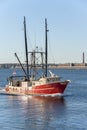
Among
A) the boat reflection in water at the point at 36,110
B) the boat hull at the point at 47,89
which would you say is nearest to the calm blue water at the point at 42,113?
the boat reflection in water at the point at 36,110

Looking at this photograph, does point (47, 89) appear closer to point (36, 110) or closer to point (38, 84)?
point (38, 84)

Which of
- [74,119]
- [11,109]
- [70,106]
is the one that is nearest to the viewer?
[74,119]

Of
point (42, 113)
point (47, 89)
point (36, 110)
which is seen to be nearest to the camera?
point (42, 113)

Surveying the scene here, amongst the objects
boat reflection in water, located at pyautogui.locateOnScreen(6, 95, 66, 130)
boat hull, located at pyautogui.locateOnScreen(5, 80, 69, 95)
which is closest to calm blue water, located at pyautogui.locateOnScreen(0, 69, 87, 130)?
boat reflection in water, located at pyautogui.locateOnScreen(6, 95, 66, 130)

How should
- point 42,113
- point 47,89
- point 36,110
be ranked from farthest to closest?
point 47,89 < point 36,110 < point 42,113

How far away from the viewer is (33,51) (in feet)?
382

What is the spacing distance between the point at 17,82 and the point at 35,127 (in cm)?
5059

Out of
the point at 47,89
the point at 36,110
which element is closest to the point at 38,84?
the point at 47,89

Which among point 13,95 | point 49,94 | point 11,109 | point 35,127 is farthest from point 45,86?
point 35,127

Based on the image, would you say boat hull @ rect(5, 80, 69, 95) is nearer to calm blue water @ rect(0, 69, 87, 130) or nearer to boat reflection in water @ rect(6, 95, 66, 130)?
boat reflection in water @ rect(6, 95, 66, 130)

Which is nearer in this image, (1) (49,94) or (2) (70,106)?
(2) (70,106)

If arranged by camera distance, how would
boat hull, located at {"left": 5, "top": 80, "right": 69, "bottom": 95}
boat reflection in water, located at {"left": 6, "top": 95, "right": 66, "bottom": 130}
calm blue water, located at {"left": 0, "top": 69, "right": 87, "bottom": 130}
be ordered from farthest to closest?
boat hull, located at {"left": 5, "top": 80, "right": 69, "bottom": 95} < boat reflection in water, located at {"left": 6, "top": 95, "right": 66, "bottom": 130} < calm blue water, located at {"left": 0, "top": 69, "right": 87, "bottom": 130}

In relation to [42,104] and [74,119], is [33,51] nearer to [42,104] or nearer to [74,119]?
[42,104]

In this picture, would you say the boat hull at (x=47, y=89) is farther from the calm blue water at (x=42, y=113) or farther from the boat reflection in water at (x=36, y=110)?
the calm blue water at (x=42, y=113)
